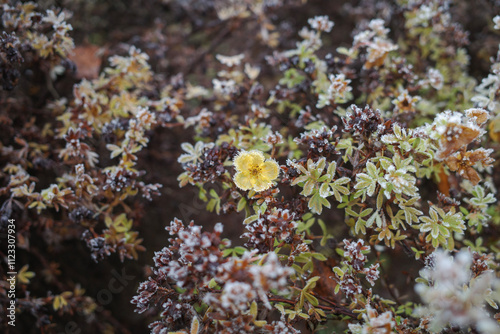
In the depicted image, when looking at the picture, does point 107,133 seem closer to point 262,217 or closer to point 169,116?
point 169,116

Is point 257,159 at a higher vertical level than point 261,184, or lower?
higher

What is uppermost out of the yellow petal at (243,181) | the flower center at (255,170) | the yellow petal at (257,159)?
the yellow petal at (257,159)

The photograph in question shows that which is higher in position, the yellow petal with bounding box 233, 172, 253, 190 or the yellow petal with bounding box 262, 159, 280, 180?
the yellow petal with bounding box 262, 159, 280, 180

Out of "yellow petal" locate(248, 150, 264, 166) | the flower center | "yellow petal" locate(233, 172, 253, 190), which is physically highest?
"yellow petal" locate(248, 150, 264, 166)

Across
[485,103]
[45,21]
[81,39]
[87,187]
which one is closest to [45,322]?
[87,187]

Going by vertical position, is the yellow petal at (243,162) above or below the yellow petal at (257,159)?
below
